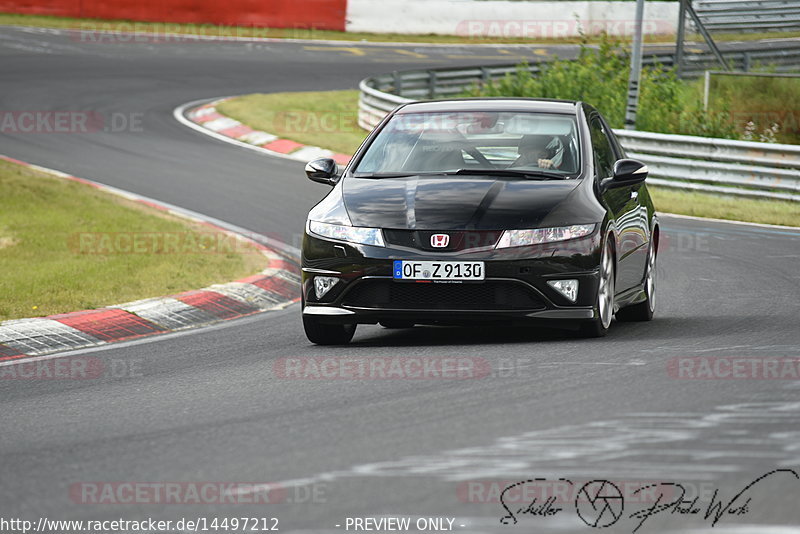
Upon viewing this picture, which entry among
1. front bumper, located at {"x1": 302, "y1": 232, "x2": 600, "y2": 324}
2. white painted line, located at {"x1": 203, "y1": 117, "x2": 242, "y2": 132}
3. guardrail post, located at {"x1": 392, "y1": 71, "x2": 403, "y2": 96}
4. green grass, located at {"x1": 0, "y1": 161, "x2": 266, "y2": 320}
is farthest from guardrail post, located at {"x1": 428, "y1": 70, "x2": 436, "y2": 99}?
front bumper, located at {"x1": 302, "y1": 232, "x2": 600, "y2": 324}

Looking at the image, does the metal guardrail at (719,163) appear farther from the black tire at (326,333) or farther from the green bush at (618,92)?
the black tire at (326,333)

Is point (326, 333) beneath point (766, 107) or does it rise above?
above

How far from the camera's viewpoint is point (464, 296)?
25.8 ft

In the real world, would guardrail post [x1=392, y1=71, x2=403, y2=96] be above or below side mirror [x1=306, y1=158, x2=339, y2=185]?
below

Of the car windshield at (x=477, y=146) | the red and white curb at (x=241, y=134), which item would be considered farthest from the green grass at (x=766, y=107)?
the car windshield at (x=477, y=146)

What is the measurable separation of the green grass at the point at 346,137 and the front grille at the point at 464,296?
1030 centimetres

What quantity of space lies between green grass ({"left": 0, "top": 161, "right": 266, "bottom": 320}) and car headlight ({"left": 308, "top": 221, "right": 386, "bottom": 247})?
8.23ft

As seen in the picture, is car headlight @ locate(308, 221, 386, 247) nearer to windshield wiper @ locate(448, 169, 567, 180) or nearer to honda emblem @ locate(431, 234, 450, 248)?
honda emblem @ locate(431, 234, 450, 248)

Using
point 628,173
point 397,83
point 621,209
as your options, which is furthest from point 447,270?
point 397,83

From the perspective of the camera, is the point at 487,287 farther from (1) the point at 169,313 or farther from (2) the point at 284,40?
(2) the point at 284,40

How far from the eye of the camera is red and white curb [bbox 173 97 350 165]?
23922 millimetres

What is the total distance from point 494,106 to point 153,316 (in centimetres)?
293

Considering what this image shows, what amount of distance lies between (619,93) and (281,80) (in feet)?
31.9

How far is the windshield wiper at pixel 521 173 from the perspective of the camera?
8.64 m
